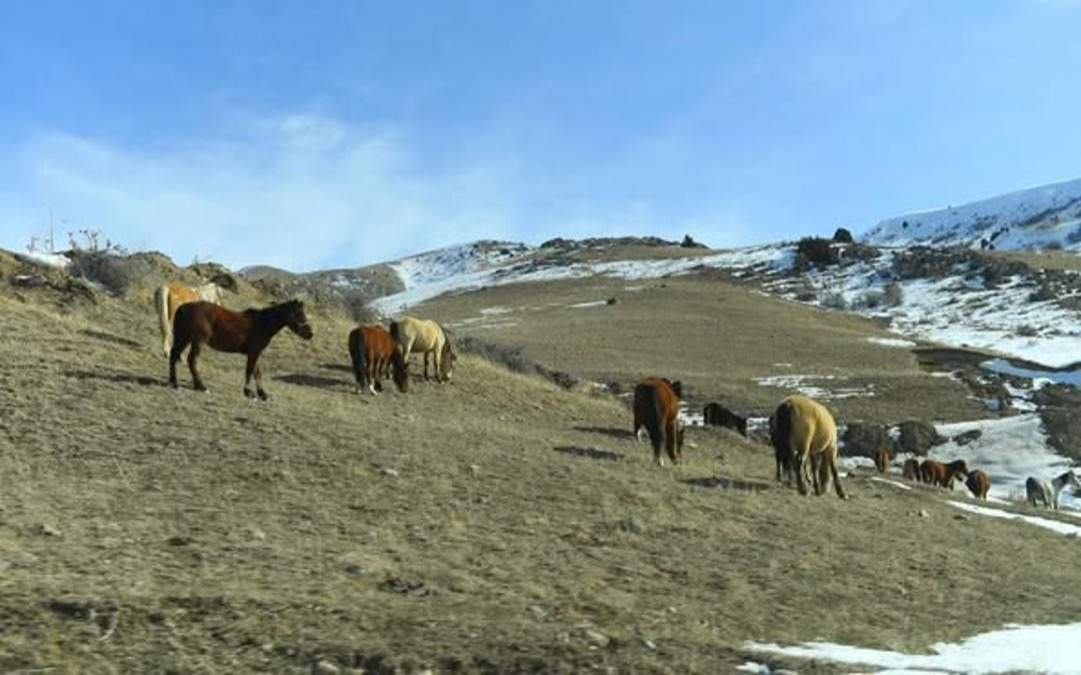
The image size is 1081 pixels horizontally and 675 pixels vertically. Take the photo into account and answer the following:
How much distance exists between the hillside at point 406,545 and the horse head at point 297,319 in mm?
1198

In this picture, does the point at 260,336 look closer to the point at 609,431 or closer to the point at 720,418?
the point at 609,431

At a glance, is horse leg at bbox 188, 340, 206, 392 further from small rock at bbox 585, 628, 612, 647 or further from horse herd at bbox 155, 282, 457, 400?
small rock at bbox 585, 628, 612, 647

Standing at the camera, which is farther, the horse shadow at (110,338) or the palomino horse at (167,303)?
the horse shadow at (110,338)

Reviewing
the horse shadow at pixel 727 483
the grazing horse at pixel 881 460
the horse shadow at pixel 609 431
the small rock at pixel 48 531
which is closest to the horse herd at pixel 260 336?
the horse shadow at pixel 609 431

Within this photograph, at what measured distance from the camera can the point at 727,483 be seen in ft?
54.1

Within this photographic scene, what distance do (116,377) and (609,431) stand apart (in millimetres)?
9981

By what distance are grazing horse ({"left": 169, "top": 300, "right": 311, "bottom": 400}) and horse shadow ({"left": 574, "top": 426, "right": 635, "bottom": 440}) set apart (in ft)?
23.0

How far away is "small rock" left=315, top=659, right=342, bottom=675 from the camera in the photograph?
6689mm

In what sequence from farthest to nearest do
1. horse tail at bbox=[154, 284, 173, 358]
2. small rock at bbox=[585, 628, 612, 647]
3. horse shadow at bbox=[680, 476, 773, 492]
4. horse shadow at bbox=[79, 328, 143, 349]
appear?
horse shadow at bbox=[79, 328, 143, 349] < horse tail at bbox=[154, 284, 173, 358] < horse shadow at bbox=[680, 476, 773, 492] < small rock at bbox=[585, 628, 612, 647]

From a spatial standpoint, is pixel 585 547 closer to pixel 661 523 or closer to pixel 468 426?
pixel 661 523

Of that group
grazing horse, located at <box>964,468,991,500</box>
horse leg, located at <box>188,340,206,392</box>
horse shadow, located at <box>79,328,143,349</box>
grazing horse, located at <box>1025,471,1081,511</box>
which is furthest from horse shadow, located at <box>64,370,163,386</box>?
grazing horse, located at <box>1025,471,1081,511</box>

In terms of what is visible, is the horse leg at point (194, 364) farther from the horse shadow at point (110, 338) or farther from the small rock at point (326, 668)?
the small rock at point (326, 668)

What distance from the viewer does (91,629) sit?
697 centimetres

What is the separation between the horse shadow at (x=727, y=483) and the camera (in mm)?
16000
